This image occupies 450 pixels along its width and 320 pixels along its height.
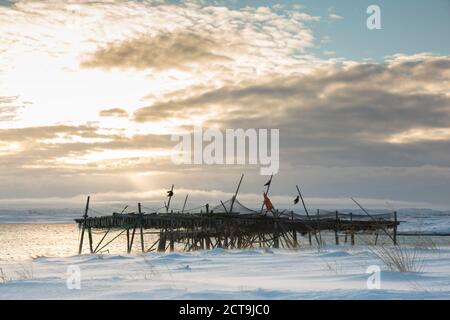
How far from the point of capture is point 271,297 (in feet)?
24.9

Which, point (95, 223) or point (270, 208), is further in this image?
point (95, 223)

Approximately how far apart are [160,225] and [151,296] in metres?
27.9

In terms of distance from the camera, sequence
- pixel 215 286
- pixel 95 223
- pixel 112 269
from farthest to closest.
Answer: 1. pixel 95 223
2. pixel 112 269
3. pixel 215 286

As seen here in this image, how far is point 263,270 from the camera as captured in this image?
12812mm

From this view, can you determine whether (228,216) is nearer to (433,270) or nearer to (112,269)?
(112,269)
